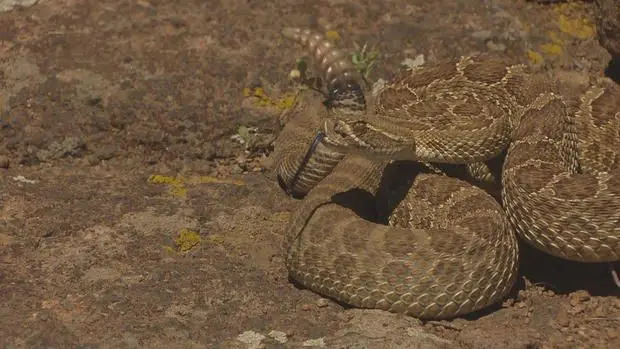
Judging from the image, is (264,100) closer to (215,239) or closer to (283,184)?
(283,184)

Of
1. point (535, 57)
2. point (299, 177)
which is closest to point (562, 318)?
point (299, 177)

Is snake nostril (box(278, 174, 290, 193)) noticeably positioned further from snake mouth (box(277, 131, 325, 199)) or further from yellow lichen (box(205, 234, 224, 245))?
yellow lichen (box(205, 234, 224, 245))

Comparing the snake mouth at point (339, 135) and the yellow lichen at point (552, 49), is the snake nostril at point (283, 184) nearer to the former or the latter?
the snake mouth at point (339, 135)

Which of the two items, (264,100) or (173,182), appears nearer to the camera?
(173,182)

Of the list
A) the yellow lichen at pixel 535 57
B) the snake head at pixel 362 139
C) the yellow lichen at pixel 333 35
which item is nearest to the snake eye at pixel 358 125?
the snake head at pixel 362 139

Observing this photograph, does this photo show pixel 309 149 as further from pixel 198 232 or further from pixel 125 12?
pixel 125 12

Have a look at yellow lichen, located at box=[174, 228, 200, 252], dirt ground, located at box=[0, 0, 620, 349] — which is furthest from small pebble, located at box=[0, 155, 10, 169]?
yellow lichen, located at box=[174, 228, 200, 252]

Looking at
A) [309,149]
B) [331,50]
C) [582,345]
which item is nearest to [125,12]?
[331,50]
